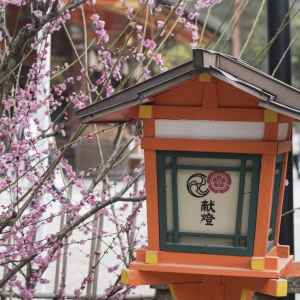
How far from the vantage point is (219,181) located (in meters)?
2.53

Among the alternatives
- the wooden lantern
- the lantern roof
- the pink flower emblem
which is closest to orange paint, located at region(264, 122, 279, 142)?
the wooden lantern

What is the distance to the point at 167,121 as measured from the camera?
8.34 ft

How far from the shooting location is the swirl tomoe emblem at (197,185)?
254 cm

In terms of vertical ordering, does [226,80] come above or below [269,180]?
above

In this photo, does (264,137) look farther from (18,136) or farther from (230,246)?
(18,136)

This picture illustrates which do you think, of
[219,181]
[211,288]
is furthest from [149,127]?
[211,288]

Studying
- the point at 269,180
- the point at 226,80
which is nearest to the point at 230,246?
the point at 269,180

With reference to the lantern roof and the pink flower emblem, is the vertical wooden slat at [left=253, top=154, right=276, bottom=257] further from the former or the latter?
the lantern roof

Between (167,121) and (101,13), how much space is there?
13395mm

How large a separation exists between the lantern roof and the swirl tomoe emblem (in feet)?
1.13

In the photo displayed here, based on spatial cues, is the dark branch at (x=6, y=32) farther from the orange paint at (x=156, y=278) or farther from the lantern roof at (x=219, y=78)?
the orange paint at (x=156, y=278)

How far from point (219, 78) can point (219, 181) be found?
0.43 m

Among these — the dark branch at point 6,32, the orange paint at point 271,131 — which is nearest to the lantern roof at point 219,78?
the orange paint at point 271,131

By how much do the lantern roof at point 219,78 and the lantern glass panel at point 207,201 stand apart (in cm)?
24
